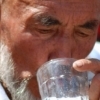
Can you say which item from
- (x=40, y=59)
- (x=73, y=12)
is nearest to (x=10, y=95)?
(x=40, y=59)

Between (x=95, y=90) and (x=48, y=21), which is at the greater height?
(x=48, y=21)

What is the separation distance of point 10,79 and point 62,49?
31 cm

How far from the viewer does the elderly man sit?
1.65m

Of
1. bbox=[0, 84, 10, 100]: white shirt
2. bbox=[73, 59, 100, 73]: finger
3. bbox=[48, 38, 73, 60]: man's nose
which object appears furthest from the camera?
bbox=[0, 84, 10, 100]: white shirt

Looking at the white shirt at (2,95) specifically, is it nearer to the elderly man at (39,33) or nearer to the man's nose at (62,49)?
the elderly man at (39,33)

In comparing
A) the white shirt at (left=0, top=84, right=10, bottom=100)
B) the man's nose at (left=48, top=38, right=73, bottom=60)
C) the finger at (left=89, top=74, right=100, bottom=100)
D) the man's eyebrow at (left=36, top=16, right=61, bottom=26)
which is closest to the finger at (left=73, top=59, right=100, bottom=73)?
the finger at (left=89, top=74, right=100, bottom=100)

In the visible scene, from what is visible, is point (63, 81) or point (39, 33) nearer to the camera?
point (63, 81)

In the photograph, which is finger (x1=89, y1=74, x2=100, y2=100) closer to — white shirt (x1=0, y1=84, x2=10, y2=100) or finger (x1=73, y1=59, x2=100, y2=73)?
finger (x1=73, y1=59, x2=100, y2=73)

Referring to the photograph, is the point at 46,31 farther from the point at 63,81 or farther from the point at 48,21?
the point at 63,81

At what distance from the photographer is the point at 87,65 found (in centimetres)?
137

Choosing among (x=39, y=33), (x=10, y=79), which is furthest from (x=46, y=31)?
(x=10, y=79)

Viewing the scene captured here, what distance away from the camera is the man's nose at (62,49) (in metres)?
1.61

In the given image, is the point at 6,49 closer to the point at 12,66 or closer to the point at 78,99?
the point at 12,66

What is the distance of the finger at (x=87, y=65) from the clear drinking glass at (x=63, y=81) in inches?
1.9
